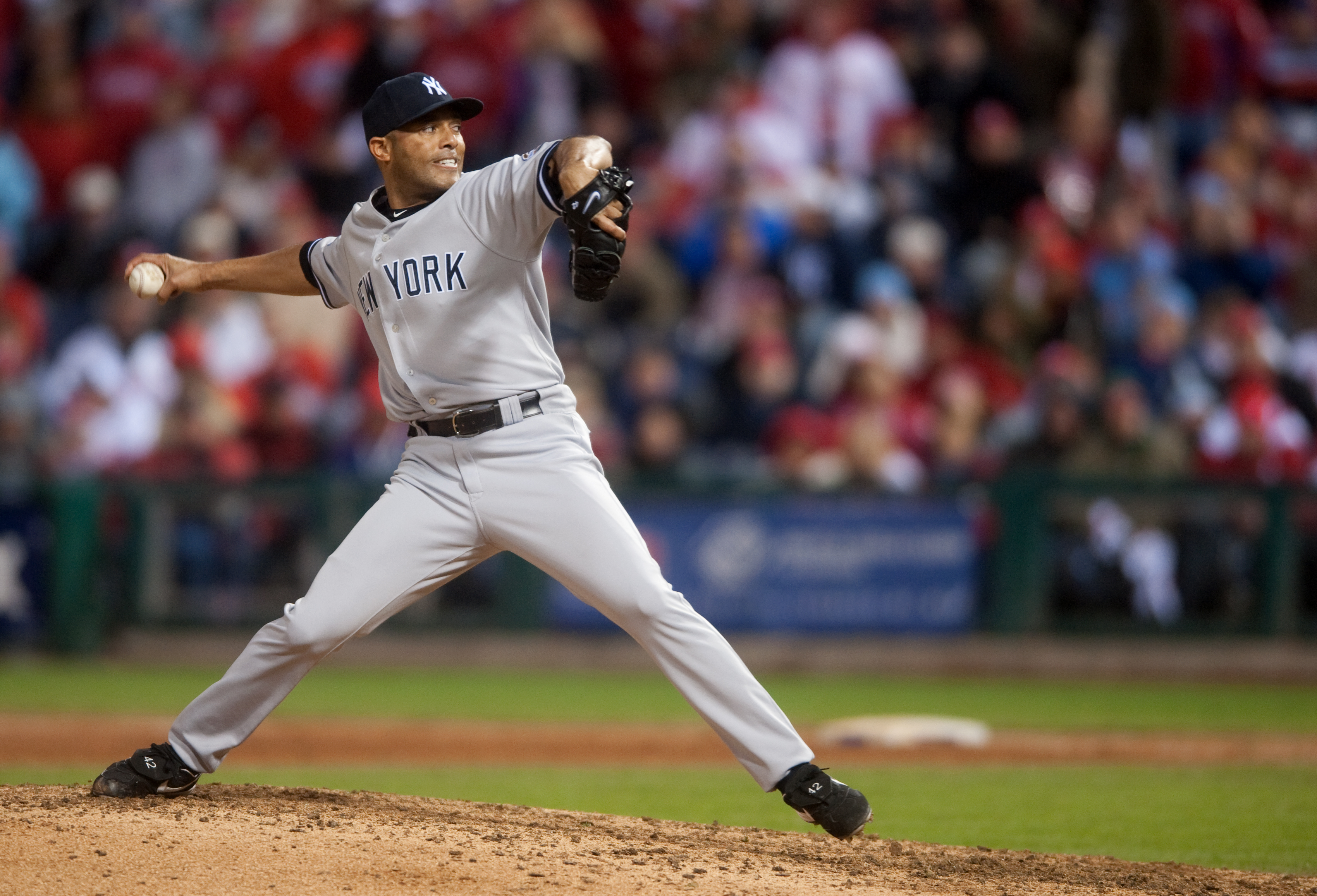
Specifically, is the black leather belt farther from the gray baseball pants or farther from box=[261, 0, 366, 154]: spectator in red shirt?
box=[261, 0, 366, 154]: spectator in red shirt

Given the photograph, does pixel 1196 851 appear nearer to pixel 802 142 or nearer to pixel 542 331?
pixel 542 331

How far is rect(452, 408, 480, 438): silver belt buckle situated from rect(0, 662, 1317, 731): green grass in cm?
457

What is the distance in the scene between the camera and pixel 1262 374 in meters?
11.4

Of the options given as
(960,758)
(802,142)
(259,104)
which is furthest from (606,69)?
(960,758)

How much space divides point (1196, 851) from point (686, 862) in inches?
76.8

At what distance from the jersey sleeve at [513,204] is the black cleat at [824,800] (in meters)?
1.64

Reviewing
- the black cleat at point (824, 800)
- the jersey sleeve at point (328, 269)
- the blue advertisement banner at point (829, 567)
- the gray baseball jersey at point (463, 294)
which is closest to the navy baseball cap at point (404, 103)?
the gray baseball jersey at point (463, 294)

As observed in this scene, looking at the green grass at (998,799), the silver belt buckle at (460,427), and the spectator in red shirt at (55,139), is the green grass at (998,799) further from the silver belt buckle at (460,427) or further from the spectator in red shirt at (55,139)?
the spectator in red shirt at (55,139)

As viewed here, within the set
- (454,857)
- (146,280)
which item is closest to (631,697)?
(146,280)

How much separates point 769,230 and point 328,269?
7923mm

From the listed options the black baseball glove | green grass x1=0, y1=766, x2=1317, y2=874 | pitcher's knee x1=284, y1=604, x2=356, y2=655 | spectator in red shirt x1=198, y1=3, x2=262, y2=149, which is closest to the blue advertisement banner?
green grass x1=0, y1=766, x2=1317, y2=874

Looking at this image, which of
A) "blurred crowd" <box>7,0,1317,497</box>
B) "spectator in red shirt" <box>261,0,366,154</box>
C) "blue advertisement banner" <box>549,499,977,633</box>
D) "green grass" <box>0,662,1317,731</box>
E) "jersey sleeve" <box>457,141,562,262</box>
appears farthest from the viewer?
"spectator in red shirt" <box>261,0,366,154</box>

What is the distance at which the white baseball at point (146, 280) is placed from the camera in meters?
4.98

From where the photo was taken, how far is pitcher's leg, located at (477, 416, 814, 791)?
4.52m
